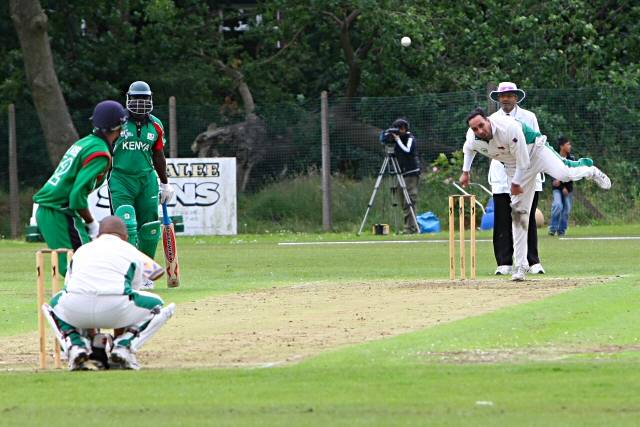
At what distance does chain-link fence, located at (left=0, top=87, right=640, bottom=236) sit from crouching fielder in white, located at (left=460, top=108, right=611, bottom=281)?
1405 centimetres

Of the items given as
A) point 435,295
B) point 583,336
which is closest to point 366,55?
point 435,295

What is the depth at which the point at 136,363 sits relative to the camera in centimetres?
1038

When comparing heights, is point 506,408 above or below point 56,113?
below

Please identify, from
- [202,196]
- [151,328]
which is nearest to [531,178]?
[151,328]

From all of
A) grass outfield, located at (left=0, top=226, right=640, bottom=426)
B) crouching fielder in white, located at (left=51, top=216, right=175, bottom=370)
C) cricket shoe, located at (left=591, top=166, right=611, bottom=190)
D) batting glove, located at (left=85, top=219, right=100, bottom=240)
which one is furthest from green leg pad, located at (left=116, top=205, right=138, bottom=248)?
crouching fielder in white, located at (left=51, top=216, right=175, bottom=370)

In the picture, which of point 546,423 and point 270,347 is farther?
point 270,347

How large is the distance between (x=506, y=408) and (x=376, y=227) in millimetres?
22318

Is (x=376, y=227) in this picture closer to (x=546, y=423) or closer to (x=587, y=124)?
(x=587, y=124)

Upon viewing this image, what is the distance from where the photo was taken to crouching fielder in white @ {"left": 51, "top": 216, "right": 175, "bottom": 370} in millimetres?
10203

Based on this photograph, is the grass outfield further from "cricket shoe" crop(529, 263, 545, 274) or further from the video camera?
the video camera

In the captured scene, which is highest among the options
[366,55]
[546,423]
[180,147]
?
[366,55]

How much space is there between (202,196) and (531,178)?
15294 millimetres

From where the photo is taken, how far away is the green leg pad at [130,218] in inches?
627

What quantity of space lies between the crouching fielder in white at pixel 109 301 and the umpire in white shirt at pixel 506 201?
7899 millimetres
